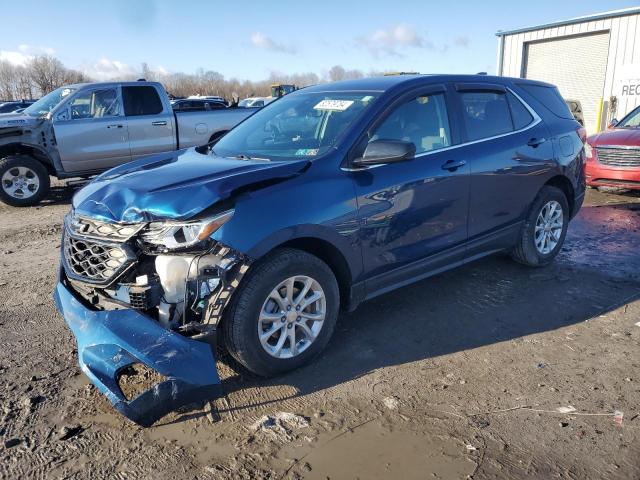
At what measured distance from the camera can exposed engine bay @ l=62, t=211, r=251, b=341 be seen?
9.85ft

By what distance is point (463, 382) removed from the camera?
11.1 feet

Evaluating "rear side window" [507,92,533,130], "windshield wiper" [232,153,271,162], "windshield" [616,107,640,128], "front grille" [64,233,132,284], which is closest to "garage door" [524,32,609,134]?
"windshield" [616,107,640,128]

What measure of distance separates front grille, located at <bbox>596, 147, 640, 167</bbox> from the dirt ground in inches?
179

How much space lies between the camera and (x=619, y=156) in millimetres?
8734

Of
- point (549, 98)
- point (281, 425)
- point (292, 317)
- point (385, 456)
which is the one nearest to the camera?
point (385, 456)

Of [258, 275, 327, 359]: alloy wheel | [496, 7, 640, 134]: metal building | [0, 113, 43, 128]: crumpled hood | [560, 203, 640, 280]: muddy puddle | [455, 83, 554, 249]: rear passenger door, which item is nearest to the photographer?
[258, 275, 327, 359]: alloy wheel

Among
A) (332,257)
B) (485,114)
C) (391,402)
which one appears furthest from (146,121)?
(391,402)

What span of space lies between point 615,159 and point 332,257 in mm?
7160

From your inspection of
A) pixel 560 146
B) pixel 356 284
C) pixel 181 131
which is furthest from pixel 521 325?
pixel 181 131

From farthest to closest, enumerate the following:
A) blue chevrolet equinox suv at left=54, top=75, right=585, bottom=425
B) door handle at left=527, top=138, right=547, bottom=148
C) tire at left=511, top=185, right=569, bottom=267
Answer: tire at left=511, top=185, right=569, bottom=267 < door handle at left=527, top=138, right=547, bottom=148 < blue chevrolet equinox suv at left=54, top=75, right=585, bottom=425

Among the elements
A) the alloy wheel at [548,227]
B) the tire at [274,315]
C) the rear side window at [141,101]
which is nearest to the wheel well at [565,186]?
the alloy wheel at [548,227]

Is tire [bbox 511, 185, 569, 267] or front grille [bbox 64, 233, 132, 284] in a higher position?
front grille [bbox 64, 233, 132, 284]

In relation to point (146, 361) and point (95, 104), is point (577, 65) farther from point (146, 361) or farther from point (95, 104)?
A: point (146, 361)

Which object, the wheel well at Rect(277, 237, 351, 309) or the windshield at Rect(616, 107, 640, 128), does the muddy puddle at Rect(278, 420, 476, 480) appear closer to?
the wheel well at Rect(277, 237, 351, 309)
